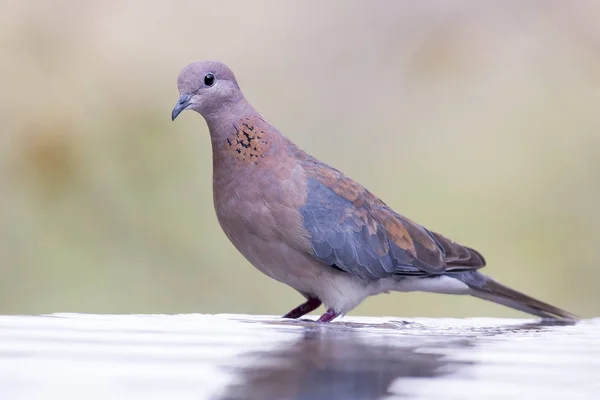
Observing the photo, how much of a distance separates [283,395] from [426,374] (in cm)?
21

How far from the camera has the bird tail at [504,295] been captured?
234cm

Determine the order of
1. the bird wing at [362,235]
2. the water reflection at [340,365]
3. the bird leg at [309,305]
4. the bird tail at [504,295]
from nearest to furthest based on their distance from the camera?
the water reflection at [340,365] < the bird wing at [362,235] < the bird leg at [309,305] < the bird tail at [504,295]

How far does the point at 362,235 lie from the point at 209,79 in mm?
528

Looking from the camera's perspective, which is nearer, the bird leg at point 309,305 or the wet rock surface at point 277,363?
the wet rock surface at point 277,363

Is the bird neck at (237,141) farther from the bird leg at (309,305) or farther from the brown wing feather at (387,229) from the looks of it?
the bird leg at (309,305)

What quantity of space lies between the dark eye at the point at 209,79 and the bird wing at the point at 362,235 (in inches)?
11.7

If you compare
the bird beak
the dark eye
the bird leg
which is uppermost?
the dark eye

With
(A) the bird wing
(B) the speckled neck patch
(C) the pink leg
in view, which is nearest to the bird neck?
(B) the speckled neck patch

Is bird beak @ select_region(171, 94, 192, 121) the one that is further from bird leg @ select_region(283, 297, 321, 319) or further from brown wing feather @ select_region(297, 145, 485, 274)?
bird leg @ select_region(283, 297, 321, 319)

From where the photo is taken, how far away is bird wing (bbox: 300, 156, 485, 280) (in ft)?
6.95

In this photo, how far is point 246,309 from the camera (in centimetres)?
363

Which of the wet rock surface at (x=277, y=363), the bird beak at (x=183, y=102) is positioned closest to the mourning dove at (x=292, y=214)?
the bird beak at (x=183, y=102)

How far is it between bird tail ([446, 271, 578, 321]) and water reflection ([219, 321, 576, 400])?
101 centimetres

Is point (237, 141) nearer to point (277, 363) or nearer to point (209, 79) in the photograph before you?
point (209, 79)
